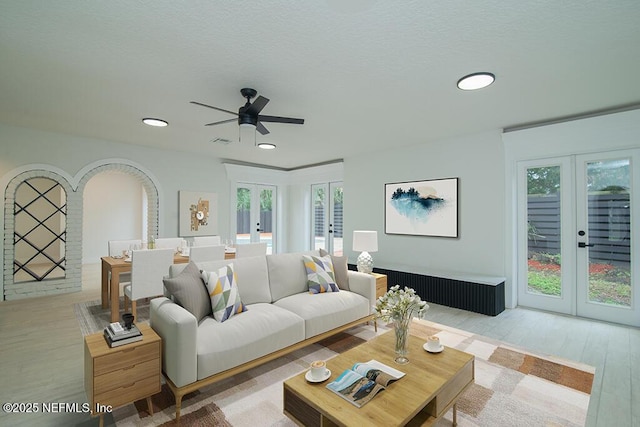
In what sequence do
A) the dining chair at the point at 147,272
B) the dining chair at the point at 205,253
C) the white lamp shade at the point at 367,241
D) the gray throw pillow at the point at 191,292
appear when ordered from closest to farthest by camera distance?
the gray throw pillow at the point at 191,292
the dining chair at the point at 147,272
the dining chair at the point at 205,253
the white lamp shade at the point at 367,241

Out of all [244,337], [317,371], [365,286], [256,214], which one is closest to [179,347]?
[244,337]

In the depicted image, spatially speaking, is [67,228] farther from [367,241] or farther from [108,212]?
[367,241]

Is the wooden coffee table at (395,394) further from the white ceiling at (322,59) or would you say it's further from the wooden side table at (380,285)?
the white ceiling at (322,59)

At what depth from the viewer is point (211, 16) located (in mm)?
1900

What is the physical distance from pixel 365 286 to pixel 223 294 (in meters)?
1.54

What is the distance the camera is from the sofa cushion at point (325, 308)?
2.76m

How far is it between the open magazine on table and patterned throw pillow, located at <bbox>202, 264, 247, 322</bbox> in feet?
3.67

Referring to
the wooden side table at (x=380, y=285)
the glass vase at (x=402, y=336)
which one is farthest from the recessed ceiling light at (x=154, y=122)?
the glass vase at (x=402, y=336)

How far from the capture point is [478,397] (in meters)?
2.15

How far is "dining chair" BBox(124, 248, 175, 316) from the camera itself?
340cm

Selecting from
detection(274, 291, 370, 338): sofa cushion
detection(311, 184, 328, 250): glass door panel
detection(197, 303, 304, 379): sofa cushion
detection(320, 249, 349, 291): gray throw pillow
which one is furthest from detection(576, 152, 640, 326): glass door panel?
detection(311, 184, 328, 250): glass door panel

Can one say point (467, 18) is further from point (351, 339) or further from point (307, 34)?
A: point (351, 339)

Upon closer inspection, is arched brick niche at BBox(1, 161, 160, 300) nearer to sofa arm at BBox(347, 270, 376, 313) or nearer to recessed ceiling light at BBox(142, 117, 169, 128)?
recessed ceiling light at BBox(142, 117, 169, 128)

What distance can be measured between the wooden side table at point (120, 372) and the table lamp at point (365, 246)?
95.4 inches
